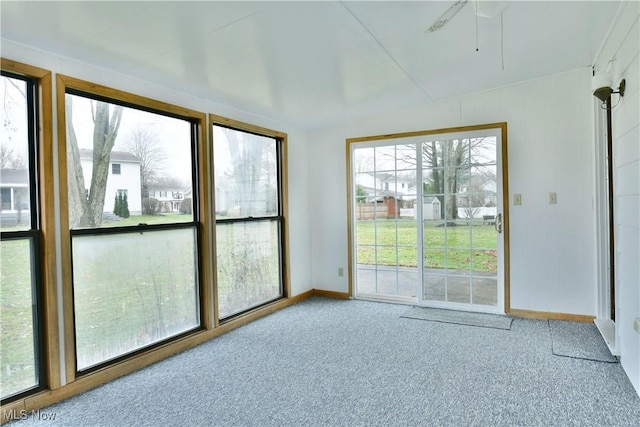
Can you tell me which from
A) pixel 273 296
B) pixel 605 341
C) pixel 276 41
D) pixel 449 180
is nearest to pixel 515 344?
pixel 605 341

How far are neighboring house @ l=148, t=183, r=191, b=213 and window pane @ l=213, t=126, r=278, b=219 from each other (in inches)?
15.9

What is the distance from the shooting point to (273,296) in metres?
4.55

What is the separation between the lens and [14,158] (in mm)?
2285

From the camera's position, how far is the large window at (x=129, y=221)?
8.59 ft

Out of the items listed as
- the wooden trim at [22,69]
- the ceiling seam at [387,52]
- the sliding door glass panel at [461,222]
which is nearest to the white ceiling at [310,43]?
the ceiling seam at [387,52]

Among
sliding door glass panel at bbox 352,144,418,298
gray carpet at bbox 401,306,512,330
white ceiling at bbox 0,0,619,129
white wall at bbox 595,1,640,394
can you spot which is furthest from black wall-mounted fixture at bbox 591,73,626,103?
gray carpet at bbox 401,306,512,330

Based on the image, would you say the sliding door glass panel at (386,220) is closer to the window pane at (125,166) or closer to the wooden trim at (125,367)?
the wooden trim at (125,367)

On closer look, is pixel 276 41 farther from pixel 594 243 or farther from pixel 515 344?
pixel 594 243

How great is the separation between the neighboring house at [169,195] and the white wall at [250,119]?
71 centimetres

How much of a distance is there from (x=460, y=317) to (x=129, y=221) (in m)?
3.30

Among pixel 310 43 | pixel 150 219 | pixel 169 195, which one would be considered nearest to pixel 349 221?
pixel 169 195

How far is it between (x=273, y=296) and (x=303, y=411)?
2.34 metres

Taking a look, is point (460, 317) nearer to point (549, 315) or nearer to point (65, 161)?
point (549, 315)

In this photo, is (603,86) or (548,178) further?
(548,178)
